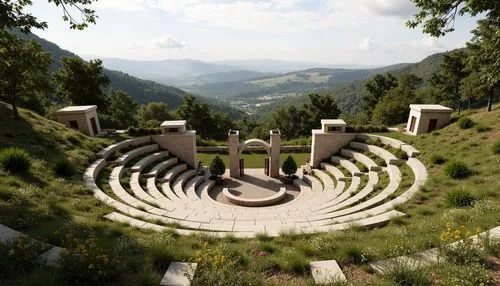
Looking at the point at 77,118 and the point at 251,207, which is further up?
the point at 77,118

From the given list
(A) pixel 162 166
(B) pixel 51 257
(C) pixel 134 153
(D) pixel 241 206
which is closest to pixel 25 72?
(C) pixel 134 153

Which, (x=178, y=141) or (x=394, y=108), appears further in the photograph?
(x=394, y=108)

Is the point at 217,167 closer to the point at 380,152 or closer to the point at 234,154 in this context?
the point at 234,154

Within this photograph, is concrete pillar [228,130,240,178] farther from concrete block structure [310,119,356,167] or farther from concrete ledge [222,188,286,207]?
concrete block structure [310,119,356,167]

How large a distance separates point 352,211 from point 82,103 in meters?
34.2

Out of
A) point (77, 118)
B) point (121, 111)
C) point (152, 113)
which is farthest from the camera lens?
point (152, 113)

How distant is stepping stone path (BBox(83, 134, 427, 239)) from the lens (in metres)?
10.8

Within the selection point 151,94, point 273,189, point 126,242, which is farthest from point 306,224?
point 151,94

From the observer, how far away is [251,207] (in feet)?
63.3

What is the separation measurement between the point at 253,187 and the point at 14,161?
15646 mm

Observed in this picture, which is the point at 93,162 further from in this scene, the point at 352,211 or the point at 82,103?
the point at 82,103

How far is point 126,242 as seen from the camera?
7750 mm

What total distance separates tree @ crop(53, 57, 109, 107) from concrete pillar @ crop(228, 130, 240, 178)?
2089 centimetres

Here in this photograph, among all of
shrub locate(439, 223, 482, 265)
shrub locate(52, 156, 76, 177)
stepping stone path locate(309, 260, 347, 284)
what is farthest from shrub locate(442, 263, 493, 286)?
shrub locate(52, 156, 76, 177)
